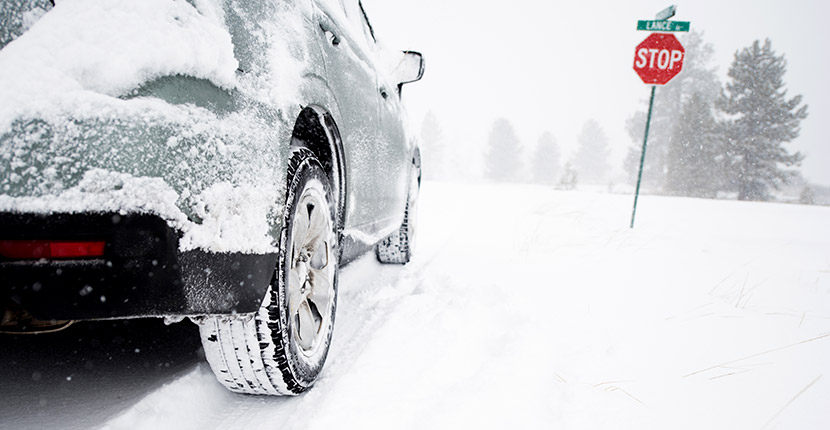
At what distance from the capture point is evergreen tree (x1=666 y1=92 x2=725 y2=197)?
26.5m

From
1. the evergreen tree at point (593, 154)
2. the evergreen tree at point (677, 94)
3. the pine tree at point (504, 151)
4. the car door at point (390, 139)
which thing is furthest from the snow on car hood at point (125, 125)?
the evergreen tree at point (593, 154)

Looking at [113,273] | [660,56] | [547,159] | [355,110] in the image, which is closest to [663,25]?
[660,56]

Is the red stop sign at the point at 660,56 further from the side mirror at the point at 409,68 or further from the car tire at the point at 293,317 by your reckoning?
the car tire at the point at 293,317

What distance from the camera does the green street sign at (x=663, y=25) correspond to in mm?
5057

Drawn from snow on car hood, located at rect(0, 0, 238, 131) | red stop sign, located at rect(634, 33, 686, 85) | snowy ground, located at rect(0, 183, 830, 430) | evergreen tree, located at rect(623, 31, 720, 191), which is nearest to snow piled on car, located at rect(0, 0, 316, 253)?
snow on car hood, located at rect(0, 0, 238, 131)

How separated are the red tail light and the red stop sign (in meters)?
6.52

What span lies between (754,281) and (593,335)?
5.79 ft

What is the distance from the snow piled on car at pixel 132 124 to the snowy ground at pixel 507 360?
2.29 feet

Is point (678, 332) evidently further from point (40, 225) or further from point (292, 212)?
point (40, 225)

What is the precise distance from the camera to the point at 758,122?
2530 cm

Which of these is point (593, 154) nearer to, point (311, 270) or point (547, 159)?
point (547, 159)

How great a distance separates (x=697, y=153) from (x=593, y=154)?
2673 cm

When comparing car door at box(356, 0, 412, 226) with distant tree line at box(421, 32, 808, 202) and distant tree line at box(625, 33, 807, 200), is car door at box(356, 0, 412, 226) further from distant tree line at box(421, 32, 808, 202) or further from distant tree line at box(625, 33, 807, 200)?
distant tree line at box(625, 33, 807, 200)

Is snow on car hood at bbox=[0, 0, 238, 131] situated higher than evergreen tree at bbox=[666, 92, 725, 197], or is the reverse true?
evergreen tree at bbox=[666, 92, 725, 197]
